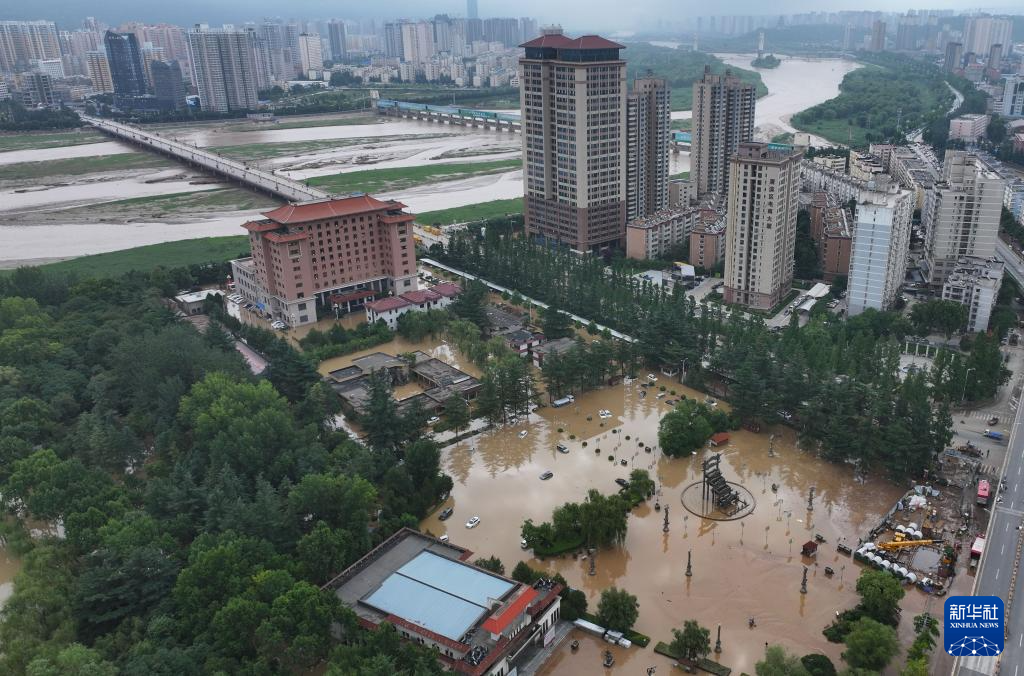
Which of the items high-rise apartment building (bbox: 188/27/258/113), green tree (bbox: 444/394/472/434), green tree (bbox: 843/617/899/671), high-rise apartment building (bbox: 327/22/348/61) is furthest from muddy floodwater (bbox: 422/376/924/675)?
high-rise apartment building (bbox: 327/22/348/61)

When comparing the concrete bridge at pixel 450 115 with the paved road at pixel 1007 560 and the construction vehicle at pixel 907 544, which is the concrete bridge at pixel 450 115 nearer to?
the paved road at pixel 1007 560

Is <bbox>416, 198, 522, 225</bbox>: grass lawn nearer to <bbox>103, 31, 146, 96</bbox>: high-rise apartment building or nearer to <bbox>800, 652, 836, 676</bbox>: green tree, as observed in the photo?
<bbox>800, 652, 836, 676</bbox>: green tree

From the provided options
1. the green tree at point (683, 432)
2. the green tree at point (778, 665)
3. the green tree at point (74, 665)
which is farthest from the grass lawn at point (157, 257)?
the green tree at point (778, 665)

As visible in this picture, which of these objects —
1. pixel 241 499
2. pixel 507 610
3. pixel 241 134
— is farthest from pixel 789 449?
pixel 241 134

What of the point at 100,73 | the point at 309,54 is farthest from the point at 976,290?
the point at 309,54

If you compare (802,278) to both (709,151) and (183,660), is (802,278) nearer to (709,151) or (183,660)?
(709,151)

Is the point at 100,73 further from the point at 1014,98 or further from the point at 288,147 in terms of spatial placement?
the point at 1014,98

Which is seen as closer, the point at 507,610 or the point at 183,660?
the point at 183,660
